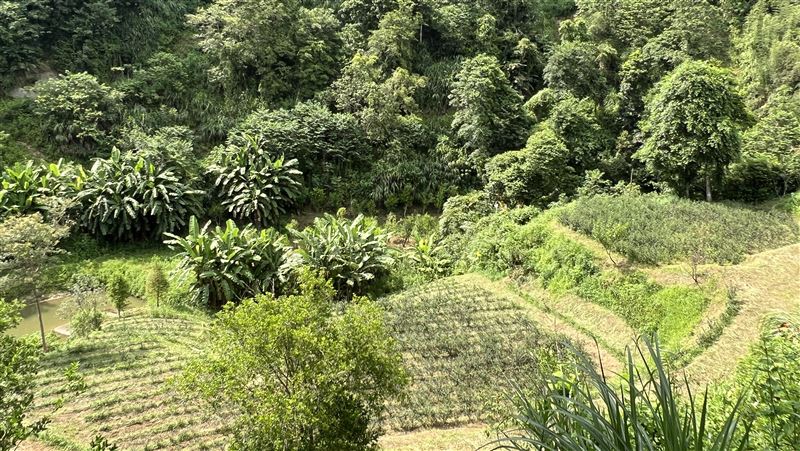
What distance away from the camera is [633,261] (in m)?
13.6

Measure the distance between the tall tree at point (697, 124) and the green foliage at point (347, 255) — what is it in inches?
440

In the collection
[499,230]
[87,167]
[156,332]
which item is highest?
[87,167]

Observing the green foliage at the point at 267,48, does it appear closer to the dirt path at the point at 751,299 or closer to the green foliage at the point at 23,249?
the green foliage at the point at 23,249

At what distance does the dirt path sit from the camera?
9656 millimetres

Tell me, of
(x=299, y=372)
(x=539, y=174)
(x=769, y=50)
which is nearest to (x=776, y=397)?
(x=299, y=372)

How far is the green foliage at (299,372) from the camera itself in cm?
554

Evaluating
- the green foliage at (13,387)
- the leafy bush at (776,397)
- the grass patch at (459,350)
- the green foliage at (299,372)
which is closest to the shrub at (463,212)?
the grass patch at (459,350)

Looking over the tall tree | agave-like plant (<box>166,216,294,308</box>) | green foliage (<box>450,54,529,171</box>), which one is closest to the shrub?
green foliage (<box>450,54,529,171</box>)

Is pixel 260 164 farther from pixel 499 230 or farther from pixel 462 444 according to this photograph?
pixel 462 444

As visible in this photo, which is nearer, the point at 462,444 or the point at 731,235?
the point at 462,444

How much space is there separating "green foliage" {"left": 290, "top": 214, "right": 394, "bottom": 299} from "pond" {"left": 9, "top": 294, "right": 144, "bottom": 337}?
23.1ft

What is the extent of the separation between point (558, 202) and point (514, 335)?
7834 mm

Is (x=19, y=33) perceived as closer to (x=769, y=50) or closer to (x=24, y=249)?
(x=24, y=249)

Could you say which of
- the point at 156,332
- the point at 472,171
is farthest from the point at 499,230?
the point at 156,332
